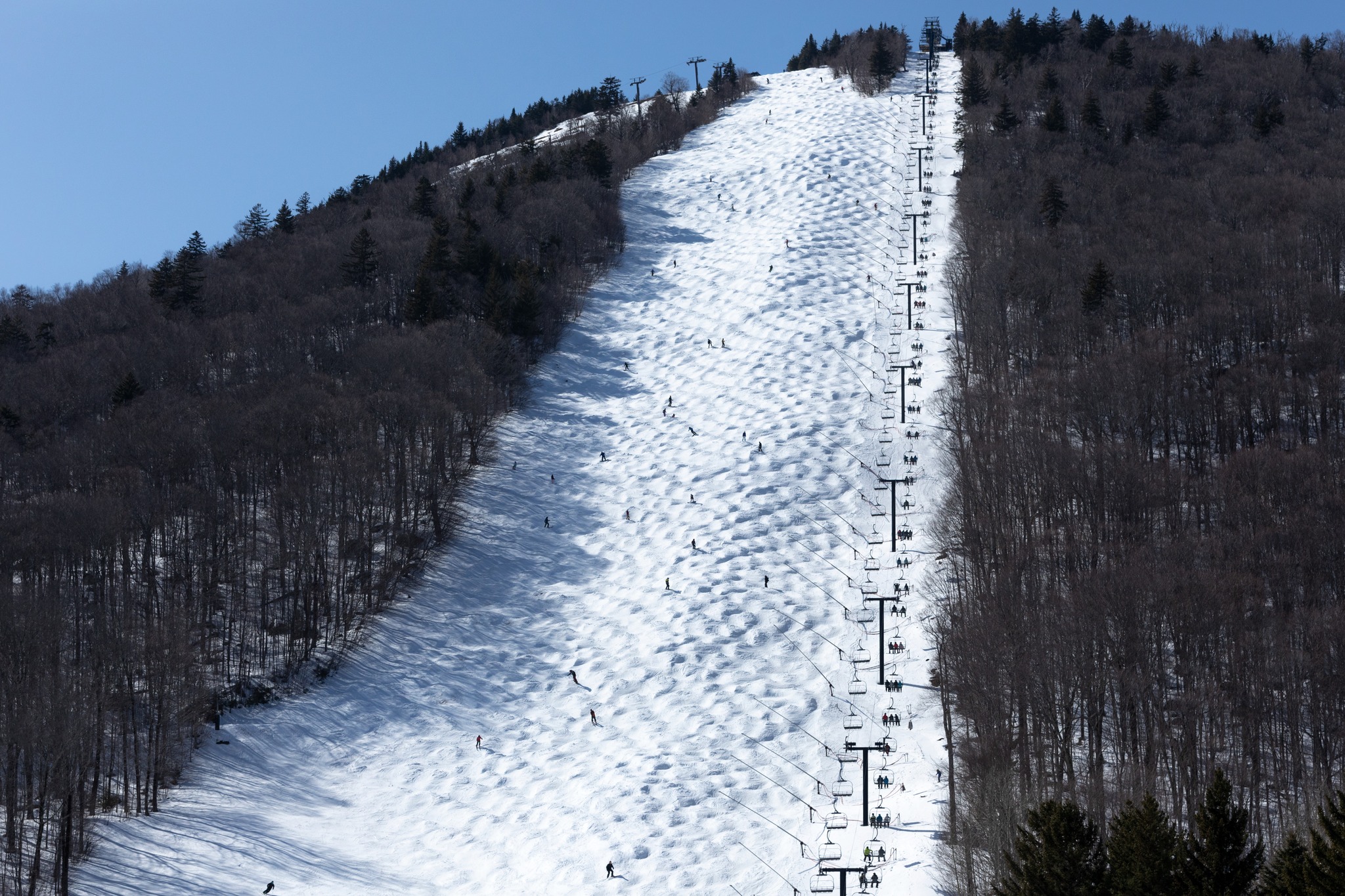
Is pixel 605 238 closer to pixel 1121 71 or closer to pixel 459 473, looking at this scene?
pixel 459 473

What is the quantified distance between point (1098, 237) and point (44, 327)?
63337 millimetres

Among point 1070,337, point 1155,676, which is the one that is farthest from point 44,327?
point 1155,676

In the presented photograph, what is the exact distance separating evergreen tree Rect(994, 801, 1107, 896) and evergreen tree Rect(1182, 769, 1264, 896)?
87.0 inches

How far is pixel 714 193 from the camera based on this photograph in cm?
8856

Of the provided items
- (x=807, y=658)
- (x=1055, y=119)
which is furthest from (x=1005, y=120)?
(x=807, y=658)

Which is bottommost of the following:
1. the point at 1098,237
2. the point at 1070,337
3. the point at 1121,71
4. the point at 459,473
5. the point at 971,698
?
the point at 971,698

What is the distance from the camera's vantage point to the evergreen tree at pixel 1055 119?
8619cm

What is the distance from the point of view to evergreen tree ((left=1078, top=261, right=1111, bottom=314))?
2352 inches

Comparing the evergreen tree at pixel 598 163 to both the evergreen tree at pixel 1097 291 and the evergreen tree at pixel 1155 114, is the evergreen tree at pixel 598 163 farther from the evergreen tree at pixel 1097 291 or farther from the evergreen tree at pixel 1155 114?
the evergreen tree at pixel 1097 291

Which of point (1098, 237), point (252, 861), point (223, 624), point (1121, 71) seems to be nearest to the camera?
point (252, 861)

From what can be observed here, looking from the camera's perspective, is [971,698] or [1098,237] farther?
[1098,237]

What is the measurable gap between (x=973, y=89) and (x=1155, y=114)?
53.1ft

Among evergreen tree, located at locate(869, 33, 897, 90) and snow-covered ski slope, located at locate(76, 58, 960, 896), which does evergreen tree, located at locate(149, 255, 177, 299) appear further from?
evergreen tree, located at locate(869, 33, 897, 90)

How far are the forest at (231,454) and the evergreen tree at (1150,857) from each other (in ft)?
90.7
